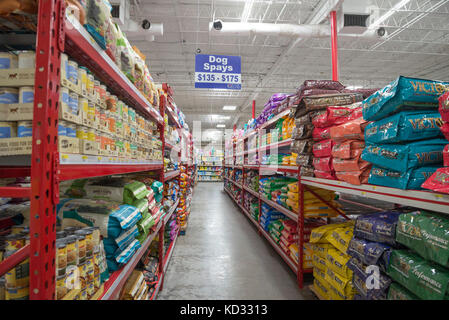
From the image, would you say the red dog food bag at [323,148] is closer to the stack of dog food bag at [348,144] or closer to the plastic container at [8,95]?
the stack of dog food bag at [348,144]

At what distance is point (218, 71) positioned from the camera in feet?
19.9

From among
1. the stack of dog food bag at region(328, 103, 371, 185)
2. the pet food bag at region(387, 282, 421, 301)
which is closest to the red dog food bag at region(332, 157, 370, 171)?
the stack of dog food bag at region(328, 103, 371, 185)

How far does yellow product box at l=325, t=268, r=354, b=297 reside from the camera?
2.07 m

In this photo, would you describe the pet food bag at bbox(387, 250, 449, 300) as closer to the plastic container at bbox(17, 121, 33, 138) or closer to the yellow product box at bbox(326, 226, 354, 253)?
the yellow product box at bbox(326, 226, 354, 253)

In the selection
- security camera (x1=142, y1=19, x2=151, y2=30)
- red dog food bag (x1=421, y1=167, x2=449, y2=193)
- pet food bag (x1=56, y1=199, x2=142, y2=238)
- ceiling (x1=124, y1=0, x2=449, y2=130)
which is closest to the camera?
red dog food bag (x1=421, y1=167, x2=449, y2=193)

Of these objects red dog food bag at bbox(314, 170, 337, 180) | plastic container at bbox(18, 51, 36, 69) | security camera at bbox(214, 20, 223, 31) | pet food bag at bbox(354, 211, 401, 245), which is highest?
security camera at bbox(214, 20, 223, 31)

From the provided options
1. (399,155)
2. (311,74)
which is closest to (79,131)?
(399,155)

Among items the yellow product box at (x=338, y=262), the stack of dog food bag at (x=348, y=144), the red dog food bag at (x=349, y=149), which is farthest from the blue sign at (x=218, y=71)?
the yellow product box at (x=338, y=262)

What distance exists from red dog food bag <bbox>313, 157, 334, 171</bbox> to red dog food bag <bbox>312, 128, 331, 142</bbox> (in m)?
0.24

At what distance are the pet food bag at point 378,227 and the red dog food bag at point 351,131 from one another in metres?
0.67

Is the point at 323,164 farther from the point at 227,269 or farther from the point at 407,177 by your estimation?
the point at 227,269

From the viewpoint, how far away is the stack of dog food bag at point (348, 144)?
1.85 meters

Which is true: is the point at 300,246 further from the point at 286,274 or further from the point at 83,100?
the point at 83,100

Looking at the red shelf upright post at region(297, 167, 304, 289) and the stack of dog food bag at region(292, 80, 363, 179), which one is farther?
the red shelf upright post at region(297, 167, 304, 289)
